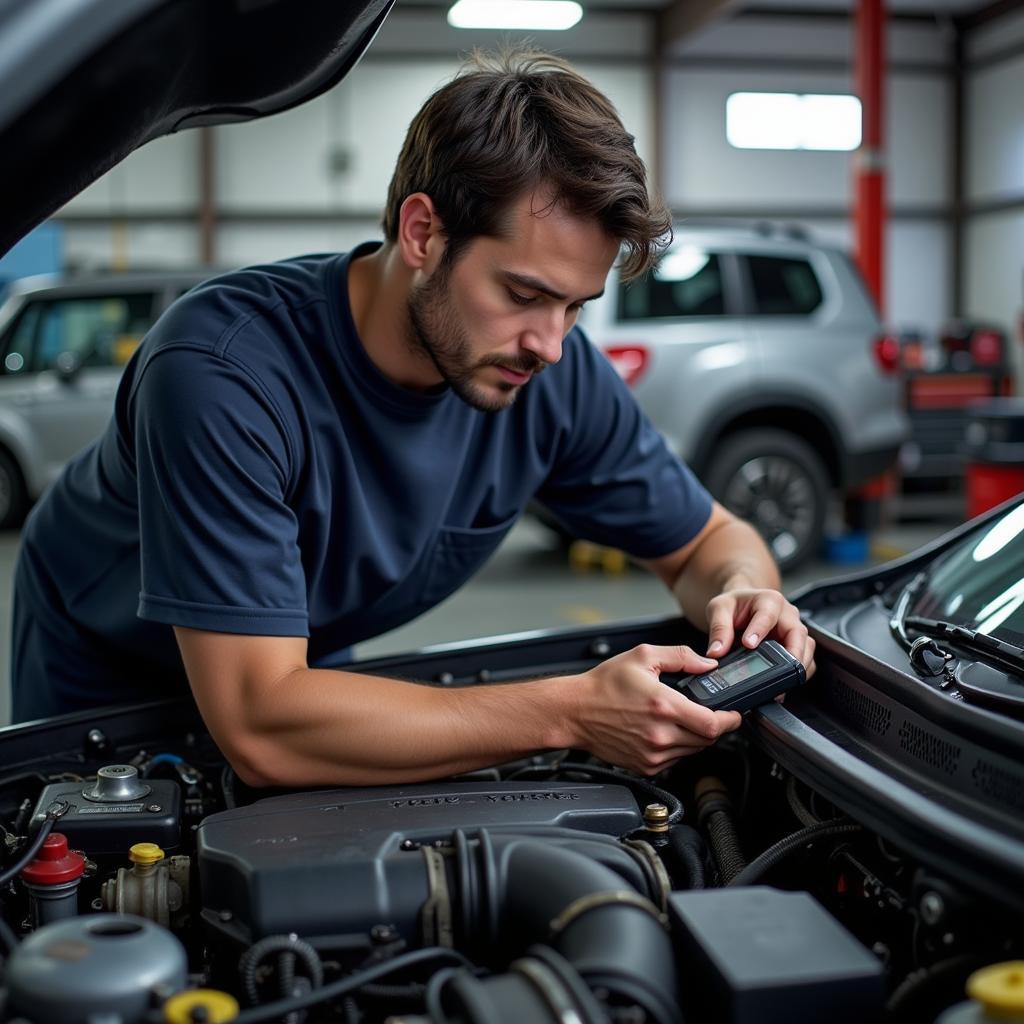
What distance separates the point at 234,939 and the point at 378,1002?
0.15 metres

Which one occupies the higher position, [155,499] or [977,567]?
[155,499]

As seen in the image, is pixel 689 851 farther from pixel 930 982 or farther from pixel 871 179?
pixel 871 179

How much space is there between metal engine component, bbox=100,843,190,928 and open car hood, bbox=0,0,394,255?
0.68 meters

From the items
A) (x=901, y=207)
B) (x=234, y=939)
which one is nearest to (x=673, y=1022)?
(x=234, y=939)

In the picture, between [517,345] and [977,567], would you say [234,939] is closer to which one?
[517,345]

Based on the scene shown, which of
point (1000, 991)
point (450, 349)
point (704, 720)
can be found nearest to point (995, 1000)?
point (1000, 991)

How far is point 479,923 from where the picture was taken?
1185mm

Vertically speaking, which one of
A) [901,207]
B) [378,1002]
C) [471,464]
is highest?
[901,207]

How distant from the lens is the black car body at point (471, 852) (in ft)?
3.26

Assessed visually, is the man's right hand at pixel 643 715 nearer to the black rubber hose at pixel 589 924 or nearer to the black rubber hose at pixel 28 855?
the black rubber hose at pixel 589 924

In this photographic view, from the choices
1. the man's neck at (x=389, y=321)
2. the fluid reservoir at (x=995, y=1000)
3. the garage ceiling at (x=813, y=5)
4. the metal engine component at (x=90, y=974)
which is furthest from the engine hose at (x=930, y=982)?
the garage ceiling at (x=813, y=5)

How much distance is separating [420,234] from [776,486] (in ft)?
15.6

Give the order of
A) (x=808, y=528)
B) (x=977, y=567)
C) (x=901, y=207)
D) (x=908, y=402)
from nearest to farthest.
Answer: (x=977, y=567) → (x=808, y=528) → (x=908, y=402) → (x=901, y=207)

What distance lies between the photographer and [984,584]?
1644 mm
